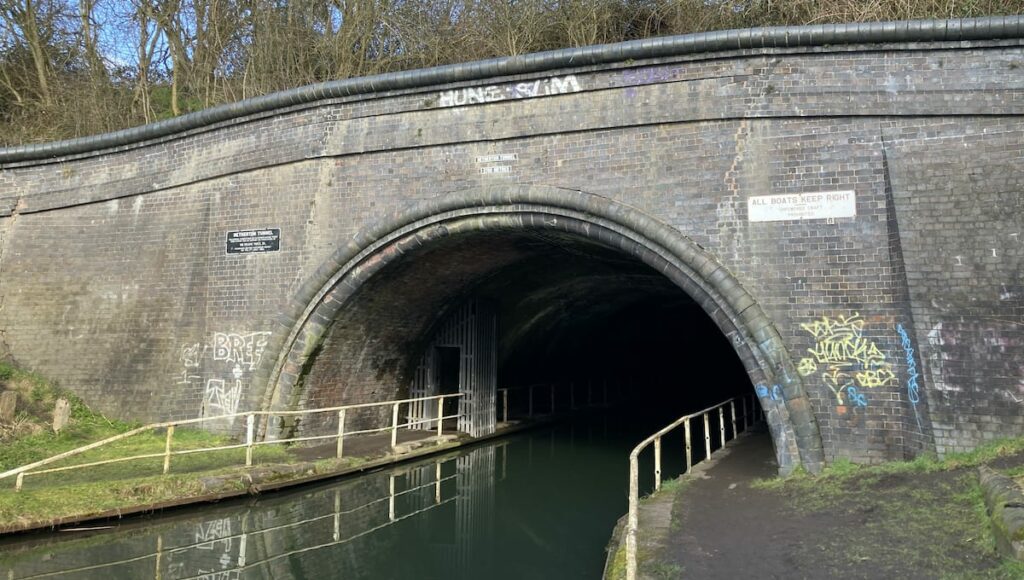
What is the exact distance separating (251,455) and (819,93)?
7826 mm

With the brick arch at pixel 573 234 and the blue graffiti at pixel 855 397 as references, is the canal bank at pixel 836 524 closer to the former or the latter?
the blue graffiti at pixel 855 397

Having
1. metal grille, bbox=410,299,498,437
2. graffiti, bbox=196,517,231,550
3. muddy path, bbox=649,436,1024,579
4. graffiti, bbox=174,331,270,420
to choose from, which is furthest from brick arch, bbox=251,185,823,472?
metal grille, bbox=410,299,498,437

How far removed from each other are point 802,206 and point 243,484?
22.9 ft

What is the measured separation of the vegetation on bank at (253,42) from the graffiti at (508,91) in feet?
9.14

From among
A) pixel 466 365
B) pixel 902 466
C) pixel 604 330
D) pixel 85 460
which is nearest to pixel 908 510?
pixel 902 466

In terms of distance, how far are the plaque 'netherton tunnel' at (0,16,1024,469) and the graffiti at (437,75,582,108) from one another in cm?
3

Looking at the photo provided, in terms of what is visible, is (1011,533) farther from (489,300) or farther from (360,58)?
(360,58)

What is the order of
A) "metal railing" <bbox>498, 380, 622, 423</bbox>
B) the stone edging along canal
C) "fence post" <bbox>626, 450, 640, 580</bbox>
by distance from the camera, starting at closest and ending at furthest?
"fence post" <bbox>626, 450, 640, 580</bbox> → the stone edging along canal → "metal railing" <bbox>498, 380, 622, 423</bbox>

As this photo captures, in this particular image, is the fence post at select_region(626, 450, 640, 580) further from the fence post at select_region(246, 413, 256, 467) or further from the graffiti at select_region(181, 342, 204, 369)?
the graffiti at select_region(181, 342, 204, 369)

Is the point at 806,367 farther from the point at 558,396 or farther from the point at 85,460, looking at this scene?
the point at 558,396

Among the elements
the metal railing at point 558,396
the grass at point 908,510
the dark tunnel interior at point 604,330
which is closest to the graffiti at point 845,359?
the grass at point 908,510

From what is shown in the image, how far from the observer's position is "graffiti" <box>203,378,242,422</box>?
32.9 ft

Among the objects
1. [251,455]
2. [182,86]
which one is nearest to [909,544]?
[251,455]

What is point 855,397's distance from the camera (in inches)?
288
